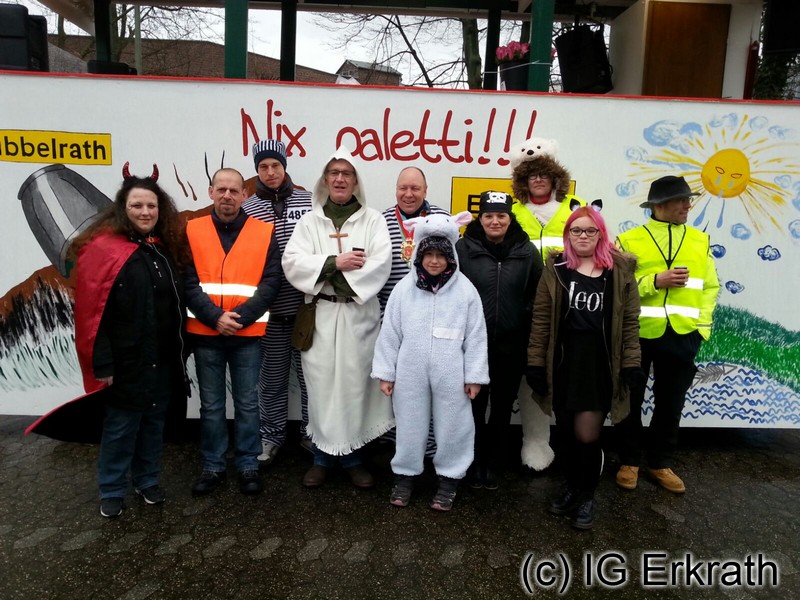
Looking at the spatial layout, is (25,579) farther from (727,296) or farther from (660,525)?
(727,296)

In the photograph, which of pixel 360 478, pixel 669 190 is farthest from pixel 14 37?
pixel 669 190

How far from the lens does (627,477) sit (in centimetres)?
351

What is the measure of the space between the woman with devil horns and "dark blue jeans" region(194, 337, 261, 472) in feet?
0.44

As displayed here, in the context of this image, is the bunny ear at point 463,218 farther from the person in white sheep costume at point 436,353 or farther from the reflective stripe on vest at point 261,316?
the reflective stripe on vest at point 261,316

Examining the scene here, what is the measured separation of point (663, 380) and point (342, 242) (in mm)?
2062

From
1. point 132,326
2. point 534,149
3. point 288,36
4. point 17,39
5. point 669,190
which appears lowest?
point 132,326

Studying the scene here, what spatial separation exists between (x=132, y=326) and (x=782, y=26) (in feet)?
21.6

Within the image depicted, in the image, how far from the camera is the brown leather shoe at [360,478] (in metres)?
Result: 3.39

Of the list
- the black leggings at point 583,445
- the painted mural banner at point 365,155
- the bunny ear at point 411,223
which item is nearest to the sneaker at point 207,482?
the painted mural banner at point 365,155

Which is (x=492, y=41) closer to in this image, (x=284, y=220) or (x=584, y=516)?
(x=284, y=220)

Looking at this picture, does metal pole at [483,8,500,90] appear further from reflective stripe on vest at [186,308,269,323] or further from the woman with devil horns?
the woman with devil horns

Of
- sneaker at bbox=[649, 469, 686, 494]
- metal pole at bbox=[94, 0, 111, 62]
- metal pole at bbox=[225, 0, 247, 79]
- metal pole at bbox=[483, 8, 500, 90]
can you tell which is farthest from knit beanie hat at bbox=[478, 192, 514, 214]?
metal pole at bbox=[94, 0, 111, 62]

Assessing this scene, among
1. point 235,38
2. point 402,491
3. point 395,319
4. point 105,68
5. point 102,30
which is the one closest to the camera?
point 395,319

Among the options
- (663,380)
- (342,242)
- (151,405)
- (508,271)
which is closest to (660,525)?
(663,380)
